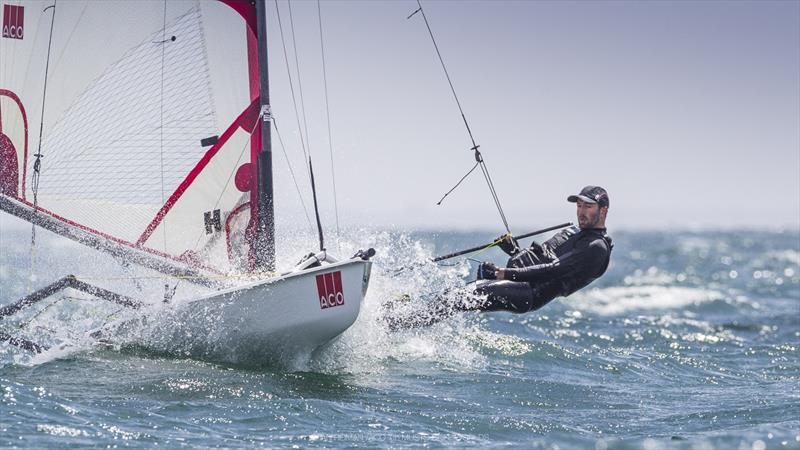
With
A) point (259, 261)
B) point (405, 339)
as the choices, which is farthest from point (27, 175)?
point (405, 339)

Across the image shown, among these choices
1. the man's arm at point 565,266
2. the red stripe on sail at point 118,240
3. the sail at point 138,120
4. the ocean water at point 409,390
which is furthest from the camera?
the red stripe on sail at point 118,240

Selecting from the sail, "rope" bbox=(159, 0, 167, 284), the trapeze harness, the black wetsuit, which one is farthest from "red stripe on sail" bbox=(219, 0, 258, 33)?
the trapeze harness

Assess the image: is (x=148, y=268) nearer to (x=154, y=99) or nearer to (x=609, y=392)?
(x=154, y=99)

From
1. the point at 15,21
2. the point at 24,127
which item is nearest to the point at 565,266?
the point at 24,127

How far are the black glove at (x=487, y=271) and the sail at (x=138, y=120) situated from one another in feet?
5.34

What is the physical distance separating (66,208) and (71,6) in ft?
4.48

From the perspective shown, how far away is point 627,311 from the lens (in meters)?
12.4

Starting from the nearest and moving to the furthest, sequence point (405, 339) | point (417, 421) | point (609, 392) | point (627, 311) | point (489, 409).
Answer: point (417, 421), point (489, 409), point (609, 392), point (405, 339), point (627, 311)

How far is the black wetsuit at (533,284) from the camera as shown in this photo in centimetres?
594

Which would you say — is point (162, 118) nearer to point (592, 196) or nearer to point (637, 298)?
point (592, 196)

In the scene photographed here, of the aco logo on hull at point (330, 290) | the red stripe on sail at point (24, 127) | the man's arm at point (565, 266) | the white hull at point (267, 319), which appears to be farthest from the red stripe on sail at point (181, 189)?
the man's arm at point (565, 266)

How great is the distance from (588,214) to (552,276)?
49 cm

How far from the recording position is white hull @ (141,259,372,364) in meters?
5.49

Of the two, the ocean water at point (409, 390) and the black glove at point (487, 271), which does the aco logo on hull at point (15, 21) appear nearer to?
the ocean water at point (409, 390)
